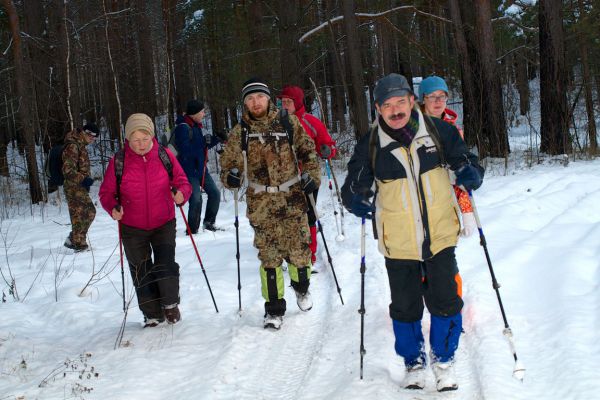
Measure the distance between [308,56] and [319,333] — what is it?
22155 mm

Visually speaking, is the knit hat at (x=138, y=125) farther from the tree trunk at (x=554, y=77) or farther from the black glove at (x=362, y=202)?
the tree trunk at (x=554, y=77)

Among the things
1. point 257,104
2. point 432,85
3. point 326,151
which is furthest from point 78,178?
point 432,85

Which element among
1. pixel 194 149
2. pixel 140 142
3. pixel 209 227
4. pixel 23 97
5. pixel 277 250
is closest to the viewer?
pixel 140 142

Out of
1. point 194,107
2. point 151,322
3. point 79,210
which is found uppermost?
point 194,107

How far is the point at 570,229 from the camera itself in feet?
20.5

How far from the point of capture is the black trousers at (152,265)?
196 inches

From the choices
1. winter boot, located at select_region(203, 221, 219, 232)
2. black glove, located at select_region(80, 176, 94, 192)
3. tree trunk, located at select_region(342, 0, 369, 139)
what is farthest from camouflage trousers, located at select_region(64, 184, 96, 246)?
tree trunk, located at select_region(342, 0, 369, 139)

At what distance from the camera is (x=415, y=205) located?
330cm

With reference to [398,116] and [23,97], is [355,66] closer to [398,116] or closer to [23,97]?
[23,97]

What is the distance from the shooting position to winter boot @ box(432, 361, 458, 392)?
3.28 metres

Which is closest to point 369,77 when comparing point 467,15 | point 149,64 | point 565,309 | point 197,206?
point 149,64

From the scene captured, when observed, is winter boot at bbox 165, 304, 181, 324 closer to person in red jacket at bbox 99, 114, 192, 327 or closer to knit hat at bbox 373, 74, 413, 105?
person in red jacket at bbox 99, 114, 192, 327

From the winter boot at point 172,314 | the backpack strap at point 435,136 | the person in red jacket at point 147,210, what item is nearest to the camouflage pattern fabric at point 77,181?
the person in red jacket at point 147,210

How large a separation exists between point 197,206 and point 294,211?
4.35m
